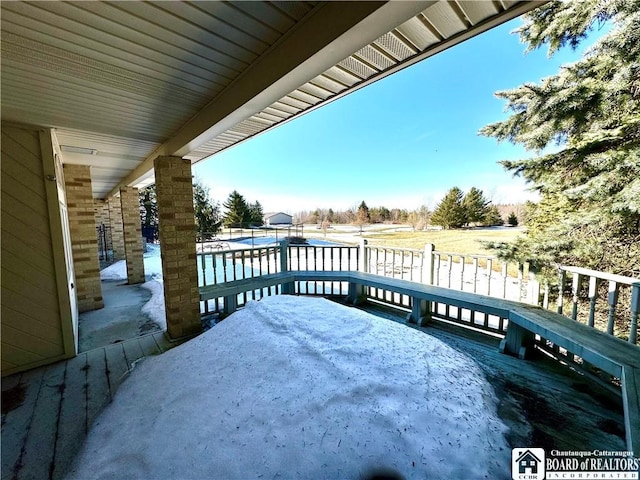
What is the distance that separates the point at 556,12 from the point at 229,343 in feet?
20.9

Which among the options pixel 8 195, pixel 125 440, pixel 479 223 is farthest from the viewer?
pixel 479 223

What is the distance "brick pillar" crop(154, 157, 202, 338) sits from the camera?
3.24m

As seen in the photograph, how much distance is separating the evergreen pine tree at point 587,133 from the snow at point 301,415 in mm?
2335

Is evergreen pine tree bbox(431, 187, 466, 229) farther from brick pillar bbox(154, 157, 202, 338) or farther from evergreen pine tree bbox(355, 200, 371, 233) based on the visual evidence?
brick pillar bbox(154, 157, 202, 338)

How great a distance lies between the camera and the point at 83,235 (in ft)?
14.8

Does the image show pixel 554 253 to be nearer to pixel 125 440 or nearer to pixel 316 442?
pixel 316 442

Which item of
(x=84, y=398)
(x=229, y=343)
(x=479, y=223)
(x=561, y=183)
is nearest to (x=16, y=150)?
(x=84, y=398)

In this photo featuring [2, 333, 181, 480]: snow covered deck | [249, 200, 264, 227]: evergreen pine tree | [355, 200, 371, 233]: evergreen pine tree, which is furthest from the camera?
[355, 200, 371, 233]: evergreen pine tree

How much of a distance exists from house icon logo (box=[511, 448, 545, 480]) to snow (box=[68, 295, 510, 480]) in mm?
46

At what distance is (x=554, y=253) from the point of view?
3.62m

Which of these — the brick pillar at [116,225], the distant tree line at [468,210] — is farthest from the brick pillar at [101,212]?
the distant tree line at [468,210]

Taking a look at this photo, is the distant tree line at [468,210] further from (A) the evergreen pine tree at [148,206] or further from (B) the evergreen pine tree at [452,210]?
(A) the evergreen pine tree at [148,206]

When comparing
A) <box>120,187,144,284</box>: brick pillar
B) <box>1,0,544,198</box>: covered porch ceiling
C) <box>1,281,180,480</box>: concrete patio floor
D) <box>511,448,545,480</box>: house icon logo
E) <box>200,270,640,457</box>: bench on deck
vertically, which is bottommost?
<box>1,281,180,480</box>: concrete patio floor

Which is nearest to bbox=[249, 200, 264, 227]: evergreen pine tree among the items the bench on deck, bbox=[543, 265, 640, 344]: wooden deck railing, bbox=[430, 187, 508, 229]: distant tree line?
bbox=[430, 187, 508, 229]: distant tree line
